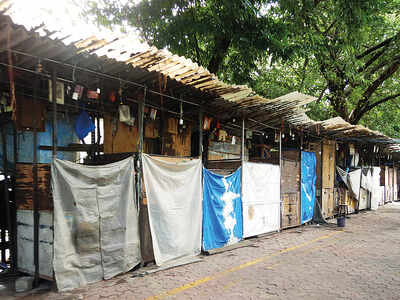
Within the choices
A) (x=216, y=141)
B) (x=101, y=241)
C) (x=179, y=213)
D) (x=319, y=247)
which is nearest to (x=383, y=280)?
(x=319, y=247)

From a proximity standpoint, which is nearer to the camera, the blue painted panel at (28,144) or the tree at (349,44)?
the blue painted panel at (28,144)

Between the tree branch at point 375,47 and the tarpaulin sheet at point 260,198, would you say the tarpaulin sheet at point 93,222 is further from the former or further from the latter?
the tree branch at point 375,47

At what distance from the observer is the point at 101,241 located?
5973mm

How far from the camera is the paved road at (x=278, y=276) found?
5375mm

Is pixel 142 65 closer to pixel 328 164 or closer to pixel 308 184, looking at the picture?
pixel 308 184

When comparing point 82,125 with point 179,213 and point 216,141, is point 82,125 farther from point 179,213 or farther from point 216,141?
point 216,141

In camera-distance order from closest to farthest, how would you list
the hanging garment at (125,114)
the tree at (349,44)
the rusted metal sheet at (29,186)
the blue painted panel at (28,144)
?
the rusted metal sheet at (29,186), the blue painted panel at (28,144), the hanging garment at (125,114), the tree at (349,44)

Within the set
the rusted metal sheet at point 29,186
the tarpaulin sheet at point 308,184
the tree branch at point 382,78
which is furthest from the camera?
the tree branch at point 382,78

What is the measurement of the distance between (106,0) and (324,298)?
10354 millimetres

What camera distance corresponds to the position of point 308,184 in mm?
13070

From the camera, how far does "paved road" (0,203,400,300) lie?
17.6 feet

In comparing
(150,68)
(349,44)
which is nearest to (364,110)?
(349,44)

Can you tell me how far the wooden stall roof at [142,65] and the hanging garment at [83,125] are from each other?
131cm

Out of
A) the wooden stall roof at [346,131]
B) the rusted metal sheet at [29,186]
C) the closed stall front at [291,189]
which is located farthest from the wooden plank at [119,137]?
the wooden stall roof at [346,131]
